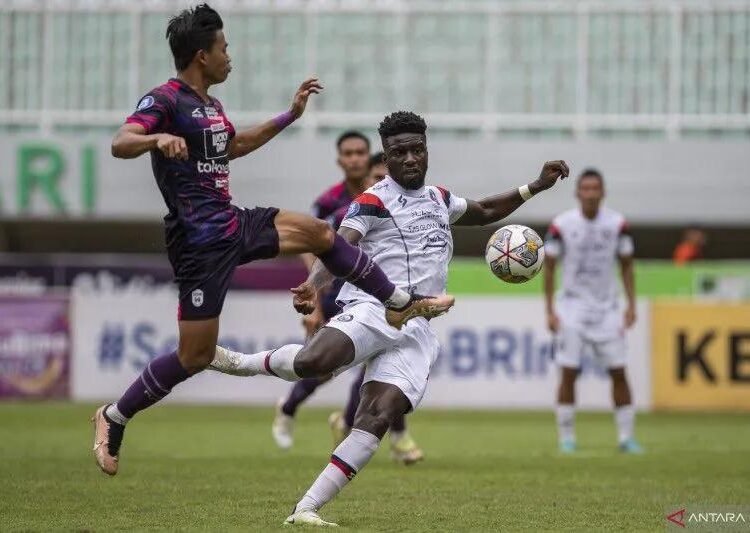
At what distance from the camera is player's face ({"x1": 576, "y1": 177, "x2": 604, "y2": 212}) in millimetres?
13922

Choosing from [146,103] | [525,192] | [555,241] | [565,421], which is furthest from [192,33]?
[565,421]

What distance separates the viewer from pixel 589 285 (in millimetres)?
14109

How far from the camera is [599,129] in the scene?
1008 inches

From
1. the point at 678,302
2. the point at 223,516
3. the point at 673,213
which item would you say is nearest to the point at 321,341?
the point at 223,516

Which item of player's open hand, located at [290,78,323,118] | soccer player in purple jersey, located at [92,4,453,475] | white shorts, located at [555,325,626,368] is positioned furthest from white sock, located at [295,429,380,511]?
white shorts, located at [555,325,626,368]

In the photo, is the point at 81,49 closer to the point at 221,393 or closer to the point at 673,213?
the point at 221,393

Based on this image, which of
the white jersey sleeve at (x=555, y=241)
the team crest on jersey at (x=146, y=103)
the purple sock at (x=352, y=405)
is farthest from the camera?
the white jersey sleeve at (x=555, y=241)

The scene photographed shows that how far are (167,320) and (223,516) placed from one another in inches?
478

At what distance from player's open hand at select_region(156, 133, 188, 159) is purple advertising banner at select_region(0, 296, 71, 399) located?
44.3 feet

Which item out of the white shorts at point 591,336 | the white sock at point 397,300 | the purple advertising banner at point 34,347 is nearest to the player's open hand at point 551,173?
the white sock at point 397,300

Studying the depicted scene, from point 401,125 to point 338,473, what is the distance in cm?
212

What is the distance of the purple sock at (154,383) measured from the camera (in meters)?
8.15

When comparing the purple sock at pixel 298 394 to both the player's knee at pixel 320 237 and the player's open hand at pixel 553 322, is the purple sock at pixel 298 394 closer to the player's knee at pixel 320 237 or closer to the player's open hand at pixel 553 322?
the player's open hand at pixel 553 322

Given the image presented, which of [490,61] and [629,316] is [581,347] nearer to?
[629,316]
